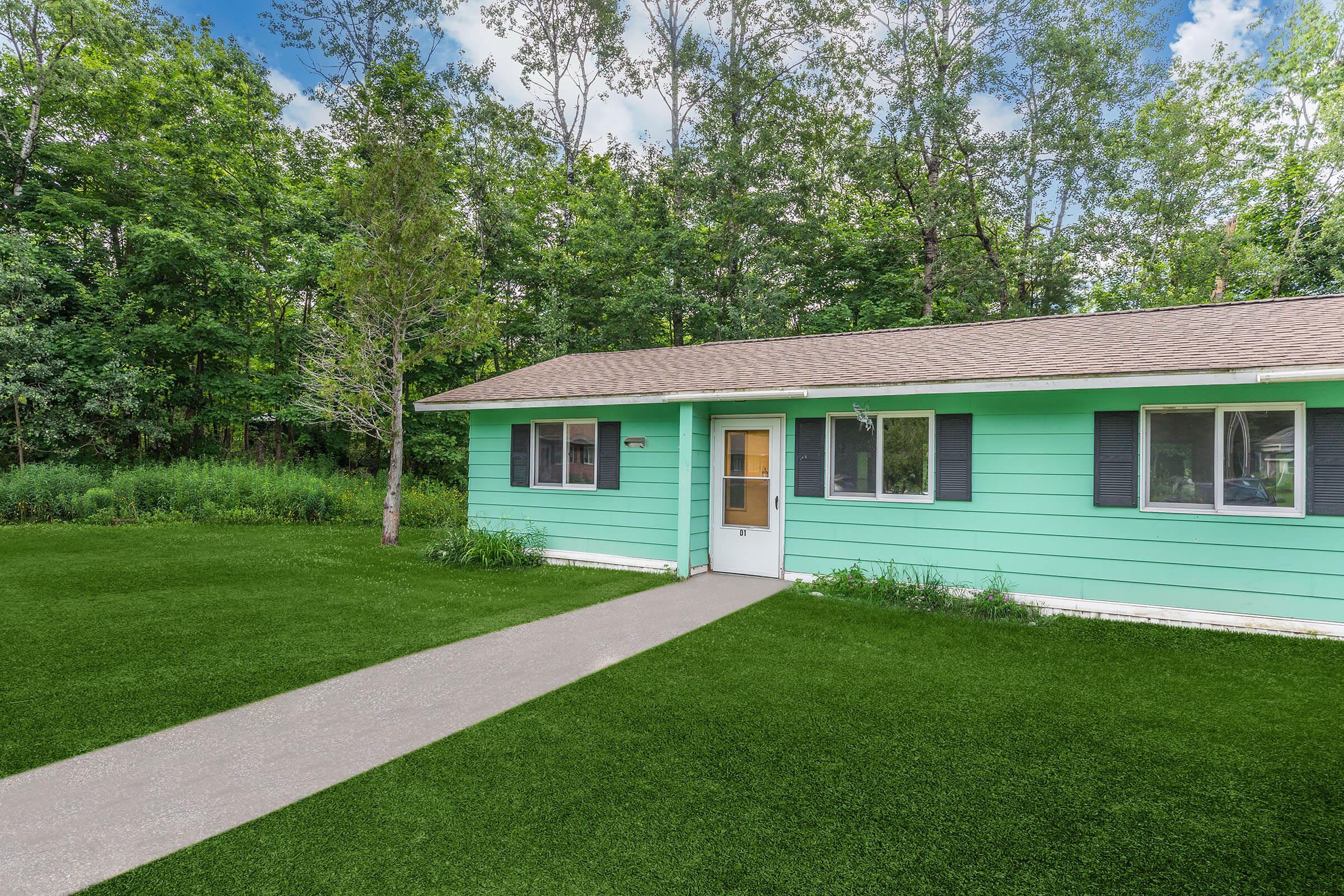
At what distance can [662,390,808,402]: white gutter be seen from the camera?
6424 mm

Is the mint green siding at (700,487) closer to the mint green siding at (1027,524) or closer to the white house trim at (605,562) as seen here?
the mint green siding at (1027,524)

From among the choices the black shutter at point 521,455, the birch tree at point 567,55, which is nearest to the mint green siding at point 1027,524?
the black shutter at point 521,455

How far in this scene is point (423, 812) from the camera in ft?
7.87

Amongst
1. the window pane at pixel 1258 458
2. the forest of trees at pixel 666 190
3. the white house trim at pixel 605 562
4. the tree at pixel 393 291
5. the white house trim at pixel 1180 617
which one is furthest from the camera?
the forest of trees at pixel 666 190

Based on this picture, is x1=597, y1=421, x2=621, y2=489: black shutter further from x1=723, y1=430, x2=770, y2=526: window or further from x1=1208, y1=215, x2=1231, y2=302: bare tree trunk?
x1=1208, y1=215, x2=1231, y2=302: bare tree trunk

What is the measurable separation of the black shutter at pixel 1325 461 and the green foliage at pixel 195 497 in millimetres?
12257

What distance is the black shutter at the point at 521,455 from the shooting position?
28.0ft

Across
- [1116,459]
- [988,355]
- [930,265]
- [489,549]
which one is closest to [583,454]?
[489,549]

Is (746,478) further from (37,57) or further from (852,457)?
(37,57)

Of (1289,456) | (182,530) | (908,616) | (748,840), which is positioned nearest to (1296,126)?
(1289,456)

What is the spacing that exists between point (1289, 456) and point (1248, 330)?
140 centimetres

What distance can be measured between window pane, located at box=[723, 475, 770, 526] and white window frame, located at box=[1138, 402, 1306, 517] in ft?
12.0

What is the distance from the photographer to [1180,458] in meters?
5.29

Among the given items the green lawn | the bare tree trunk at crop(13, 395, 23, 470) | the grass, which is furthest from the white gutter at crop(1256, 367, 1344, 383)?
the bare tree trunk at crop(13, 395, 23, 470)
